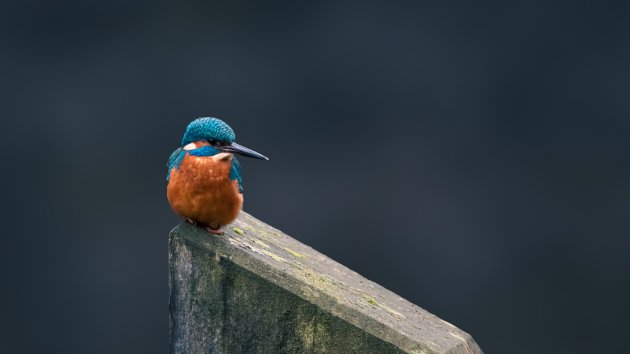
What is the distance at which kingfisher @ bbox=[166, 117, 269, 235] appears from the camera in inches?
94.6

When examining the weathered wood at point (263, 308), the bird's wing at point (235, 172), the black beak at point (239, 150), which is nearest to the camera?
the weathered wood at point (263, 308)

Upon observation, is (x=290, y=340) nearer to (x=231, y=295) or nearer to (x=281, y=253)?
(x=231, y=295)

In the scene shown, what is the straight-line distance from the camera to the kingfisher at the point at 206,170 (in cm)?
240

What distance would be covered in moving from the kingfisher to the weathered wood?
0.14 meters

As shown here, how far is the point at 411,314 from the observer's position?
8.19 feet

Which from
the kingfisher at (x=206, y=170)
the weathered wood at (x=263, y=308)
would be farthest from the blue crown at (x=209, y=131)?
the weathered wood at (x=263, y=308)

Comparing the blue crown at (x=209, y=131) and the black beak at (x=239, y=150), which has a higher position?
the blue crown at (x=209, y=131)

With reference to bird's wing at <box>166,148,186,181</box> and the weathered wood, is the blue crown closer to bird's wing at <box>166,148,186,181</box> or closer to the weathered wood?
bird's wing at <box>166,148,186,181</box>

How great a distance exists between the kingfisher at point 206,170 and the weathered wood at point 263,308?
14cm

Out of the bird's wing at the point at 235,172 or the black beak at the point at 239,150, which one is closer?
the black beak at the point at 239,150

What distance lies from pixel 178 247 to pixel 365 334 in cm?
49

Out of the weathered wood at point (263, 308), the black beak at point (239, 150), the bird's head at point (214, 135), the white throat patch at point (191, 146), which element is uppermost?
the bird's head at point (214, 135)

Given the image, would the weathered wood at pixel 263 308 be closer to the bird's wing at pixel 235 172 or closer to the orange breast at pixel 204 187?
the orange breast at pixel 204 187

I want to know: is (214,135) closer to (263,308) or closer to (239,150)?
(239,150)
